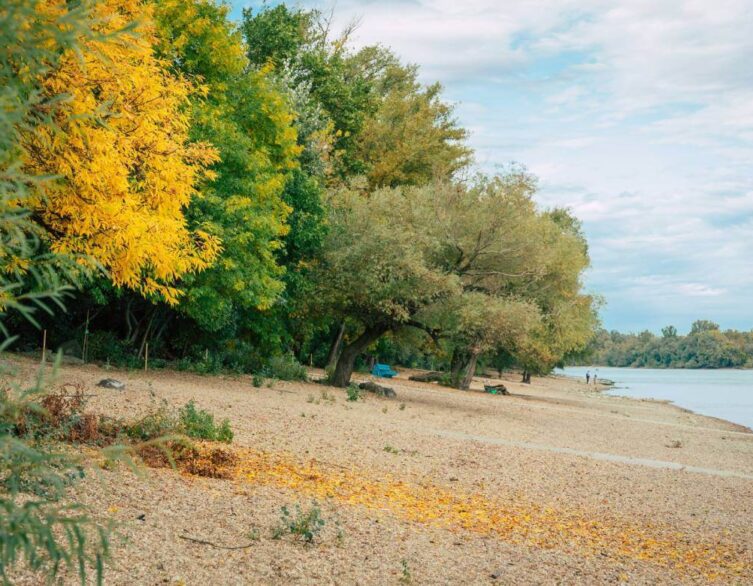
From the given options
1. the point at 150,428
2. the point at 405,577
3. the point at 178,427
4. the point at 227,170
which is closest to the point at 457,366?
the point at 227,170

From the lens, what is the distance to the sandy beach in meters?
6.61

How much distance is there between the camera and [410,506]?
934 cm

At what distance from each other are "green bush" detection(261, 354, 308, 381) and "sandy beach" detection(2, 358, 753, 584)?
23.8 feet

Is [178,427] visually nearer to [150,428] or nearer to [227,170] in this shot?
[150,428]

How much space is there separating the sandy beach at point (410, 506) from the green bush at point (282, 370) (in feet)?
23.8

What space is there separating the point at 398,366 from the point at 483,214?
110 feet

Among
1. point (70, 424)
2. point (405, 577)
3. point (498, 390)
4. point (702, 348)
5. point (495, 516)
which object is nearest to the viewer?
point (405, 577)

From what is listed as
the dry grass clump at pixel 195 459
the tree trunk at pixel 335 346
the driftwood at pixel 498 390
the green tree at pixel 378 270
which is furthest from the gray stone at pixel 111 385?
the driftwood at pixel 498 390

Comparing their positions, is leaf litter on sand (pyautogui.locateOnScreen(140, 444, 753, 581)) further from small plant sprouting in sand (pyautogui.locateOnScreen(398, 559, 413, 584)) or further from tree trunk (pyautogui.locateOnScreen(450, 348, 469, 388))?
tree trunk (pyautogui.locateOnScreen(450, 348, 469, 388))

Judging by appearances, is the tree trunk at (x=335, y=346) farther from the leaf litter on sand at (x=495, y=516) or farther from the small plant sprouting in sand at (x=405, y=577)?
the small plant sprouting in sand at (x=405, y=577)

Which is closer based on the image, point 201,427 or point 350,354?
point 201,427

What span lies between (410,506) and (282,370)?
18.5m

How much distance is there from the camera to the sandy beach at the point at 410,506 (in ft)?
21.7

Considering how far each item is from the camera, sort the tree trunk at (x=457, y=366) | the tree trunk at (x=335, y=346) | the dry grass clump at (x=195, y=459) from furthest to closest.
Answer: the tree trunk at (x=457, y=366) < the tree trunk at (x=335, y=346) < the dry grass clump at (x=195, y=459)
